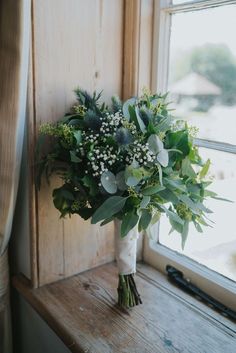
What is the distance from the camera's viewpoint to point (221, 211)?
100 cm

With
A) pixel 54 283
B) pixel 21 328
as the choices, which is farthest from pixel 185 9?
pixel 21 328

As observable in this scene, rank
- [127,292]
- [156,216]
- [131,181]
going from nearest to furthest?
[131,181]
[156,216]
[127,292]

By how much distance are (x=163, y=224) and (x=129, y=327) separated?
373 mm

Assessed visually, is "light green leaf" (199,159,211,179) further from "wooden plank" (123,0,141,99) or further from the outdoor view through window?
"wooden plank" (123,0,141,99)

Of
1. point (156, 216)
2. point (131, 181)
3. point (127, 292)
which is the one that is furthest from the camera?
point (127, 292)

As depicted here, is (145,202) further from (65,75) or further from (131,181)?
(65,75)

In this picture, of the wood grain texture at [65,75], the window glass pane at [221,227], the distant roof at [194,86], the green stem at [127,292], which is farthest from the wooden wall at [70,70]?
the window glass pane at [221,227]

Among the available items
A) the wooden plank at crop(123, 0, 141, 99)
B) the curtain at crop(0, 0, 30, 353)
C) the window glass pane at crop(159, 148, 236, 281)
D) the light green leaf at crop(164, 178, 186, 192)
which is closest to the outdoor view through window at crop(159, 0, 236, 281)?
the window glass pane at crop(159, 148, 236, 281)

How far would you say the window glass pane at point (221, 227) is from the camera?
97 centimetres

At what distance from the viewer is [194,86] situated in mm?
1004

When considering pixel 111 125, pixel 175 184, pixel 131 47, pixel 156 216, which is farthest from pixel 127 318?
pixel 131 47

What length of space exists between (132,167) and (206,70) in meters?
0.39

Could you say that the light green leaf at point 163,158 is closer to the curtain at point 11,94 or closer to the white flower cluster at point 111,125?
the white flower cluster at point 111,125

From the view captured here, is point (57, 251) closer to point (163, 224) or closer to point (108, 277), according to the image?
point (108, 277)
